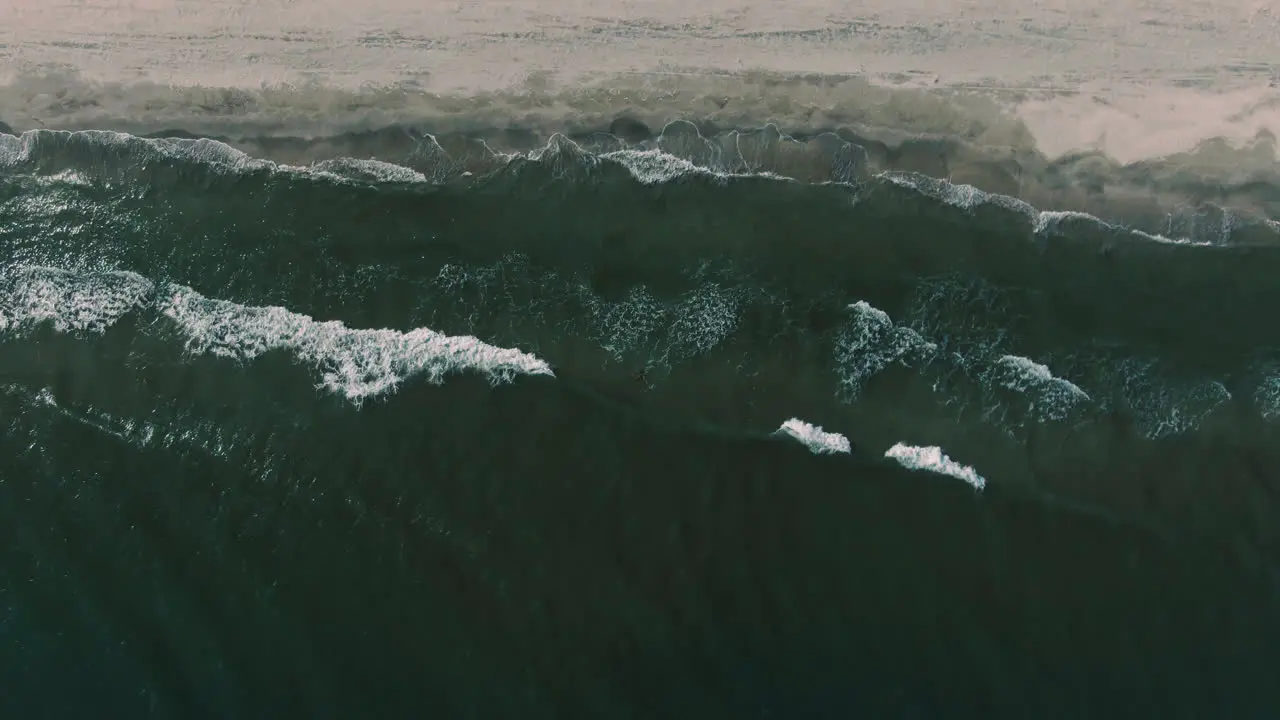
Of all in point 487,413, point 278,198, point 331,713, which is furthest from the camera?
point 278,198

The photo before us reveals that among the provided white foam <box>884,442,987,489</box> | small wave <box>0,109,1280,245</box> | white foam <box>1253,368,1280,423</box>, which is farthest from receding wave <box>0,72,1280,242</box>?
white foam <box>884,442,987,489</box>

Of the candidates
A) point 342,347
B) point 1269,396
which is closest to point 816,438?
point 1269,396

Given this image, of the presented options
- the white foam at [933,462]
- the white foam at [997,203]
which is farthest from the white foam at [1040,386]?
the white foam at [997,203]

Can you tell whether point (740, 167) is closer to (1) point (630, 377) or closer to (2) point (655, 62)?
(2) point (655, 62)

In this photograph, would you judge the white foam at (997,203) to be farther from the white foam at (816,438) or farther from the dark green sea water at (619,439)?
the white foam at (816,438)

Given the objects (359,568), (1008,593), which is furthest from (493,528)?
(1008,593)

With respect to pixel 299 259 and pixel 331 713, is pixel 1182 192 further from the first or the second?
pixel 331 713

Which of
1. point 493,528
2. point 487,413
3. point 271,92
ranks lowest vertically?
point 493,528

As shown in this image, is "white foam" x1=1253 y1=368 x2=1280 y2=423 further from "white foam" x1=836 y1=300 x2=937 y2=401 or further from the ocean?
"white foam" x1=836 y1=300 x2=937 y2=401
